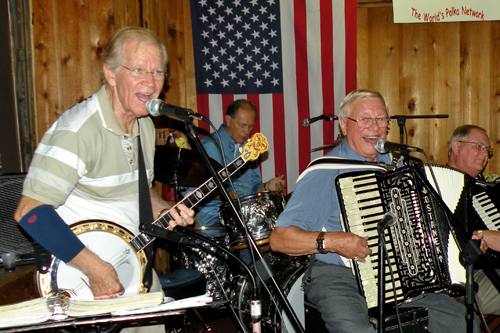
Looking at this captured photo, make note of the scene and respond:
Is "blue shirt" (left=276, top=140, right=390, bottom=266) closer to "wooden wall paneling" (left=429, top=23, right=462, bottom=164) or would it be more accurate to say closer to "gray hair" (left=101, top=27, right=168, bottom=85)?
"gray hair" (left=101, top=27, right=168, bottom=85)

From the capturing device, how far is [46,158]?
1967 mm

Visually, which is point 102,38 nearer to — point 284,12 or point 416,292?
point 284,12

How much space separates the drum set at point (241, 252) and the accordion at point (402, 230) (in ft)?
2.45

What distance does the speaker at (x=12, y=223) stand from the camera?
2.81 metres

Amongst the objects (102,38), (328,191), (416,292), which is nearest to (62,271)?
(328,191)

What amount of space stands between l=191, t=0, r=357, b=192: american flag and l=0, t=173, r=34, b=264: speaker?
2691 mm

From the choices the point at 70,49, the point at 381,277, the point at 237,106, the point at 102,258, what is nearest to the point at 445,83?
the point at 237,106

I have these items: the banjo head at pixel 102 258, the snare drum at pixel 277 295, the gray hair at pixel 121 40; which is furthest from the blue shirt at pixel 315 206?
the gray hair at pixel 121 40

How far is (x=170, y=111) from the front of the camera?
182cm

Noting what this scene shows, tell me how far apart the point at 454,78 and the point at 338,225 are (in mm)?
3927

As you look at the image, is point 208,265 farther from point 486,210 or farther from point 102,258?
point 486,210

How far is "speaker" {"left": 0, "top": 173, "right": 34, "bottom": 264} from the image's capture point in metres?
2.81

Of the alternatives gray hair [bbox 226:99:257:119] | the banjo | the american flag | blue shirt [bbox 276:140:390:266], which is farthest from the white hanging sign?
the banjo

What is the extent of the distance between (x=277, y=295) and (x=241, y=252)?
2.66ft
